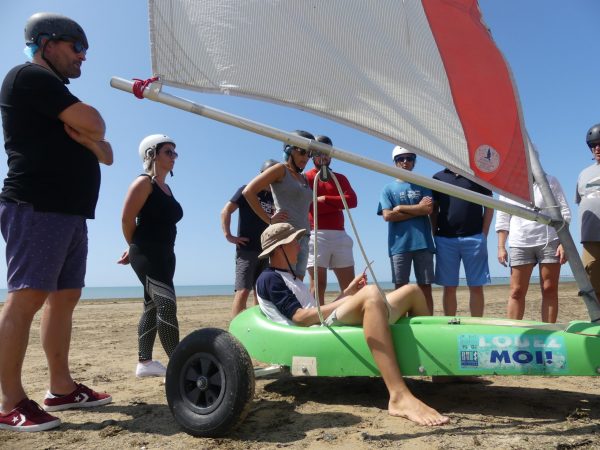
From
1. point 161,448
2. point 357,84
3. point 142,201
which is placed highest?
point 357,84

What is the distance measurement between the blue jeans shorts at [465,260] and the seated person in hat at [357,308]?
4.07ft

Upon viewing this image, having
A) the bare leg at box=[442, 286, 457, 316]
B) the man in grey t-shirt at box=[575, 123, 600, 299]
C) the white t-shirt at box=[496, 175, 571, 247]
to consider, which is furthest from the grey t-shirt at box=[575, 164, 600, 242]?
the bare leg at box=[442, 286, 457, 316]

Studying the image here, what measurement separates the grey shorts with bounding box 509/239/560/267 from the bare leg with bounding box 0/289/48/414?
147 inches

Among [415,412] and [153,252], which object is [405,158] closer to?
[153,252]

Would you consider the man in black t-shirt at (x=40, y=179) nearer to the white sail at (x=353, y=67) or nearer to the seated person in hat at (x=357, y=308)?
the white sail at (x=353, y=67)

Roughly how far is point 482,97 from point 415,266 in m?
2.11

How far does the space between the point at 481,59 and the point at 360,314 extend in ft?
5.02

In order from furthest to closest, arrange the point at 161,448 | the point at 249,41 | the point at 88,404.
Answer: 1. the point at 88,404
2. the point at 249,41
3. the point at 161,448

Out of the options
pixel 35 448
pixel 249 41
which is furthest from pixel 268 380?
pixel 249 41

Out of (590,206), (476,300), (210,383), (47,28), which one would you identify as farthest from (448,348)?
(47,28)

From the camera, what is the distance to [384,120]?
8.00 ft

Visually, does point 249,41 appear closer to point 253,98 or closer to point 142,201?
point 253,98

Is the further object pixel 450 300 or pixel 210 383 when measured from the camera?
pixel 450 300

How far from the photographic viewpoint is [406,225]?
14.4ft
